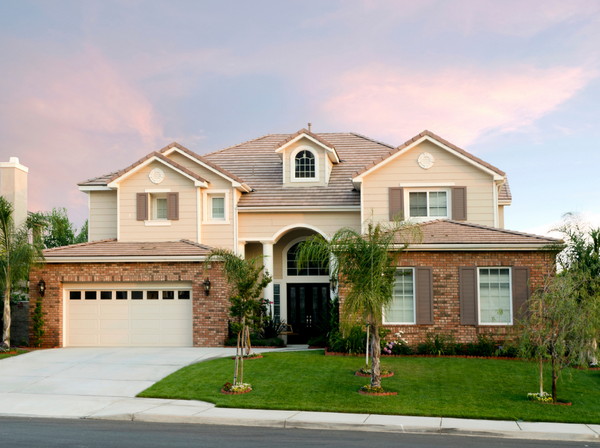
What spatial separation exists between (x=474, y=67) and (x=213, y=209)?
11.0 m

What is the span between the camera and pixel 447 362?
598 inches

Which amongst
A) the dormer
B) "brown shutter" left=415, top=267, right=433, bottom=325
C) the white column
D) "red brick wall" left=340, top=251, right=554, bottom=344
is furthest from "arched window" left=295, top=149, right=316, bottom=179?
"brown shutter" left=415, top=267, right=433, bottom=325

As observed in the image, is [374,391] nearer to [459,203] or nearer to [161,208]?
[459,203]

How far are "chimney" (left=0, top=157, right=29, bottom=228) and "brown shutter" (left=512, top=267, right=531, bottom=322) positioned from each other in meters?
19.2

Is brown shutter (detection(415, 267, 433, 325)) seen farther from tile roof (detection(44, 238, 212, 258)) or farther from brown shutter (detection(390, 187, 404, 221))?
tile roof (detection(44, 238, 212, 258))

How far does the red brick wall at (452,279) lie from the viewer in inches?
654

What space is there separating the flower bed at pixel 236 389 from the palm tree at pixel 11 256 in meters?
9.89

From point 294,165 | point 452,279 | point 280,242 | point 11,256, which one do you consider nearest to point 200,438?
point 452,279

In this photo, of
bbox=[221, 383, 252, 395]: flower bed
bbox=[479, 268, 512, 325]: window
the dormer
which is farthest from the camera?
the dormer

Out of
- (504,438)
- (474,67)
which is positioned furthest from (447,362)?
(474,67)

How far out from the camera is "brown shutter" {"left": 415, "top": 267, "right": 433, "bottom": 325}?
1677cm

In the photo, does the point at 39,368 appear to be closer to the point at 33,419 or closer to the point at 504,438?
the point at 33,419

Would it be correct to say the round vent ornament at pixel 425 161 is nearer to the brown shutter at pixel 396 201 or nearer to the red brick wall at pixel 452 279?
the brown shutter at pixel 396 201

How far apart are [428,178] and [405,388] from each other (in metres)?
10.1
